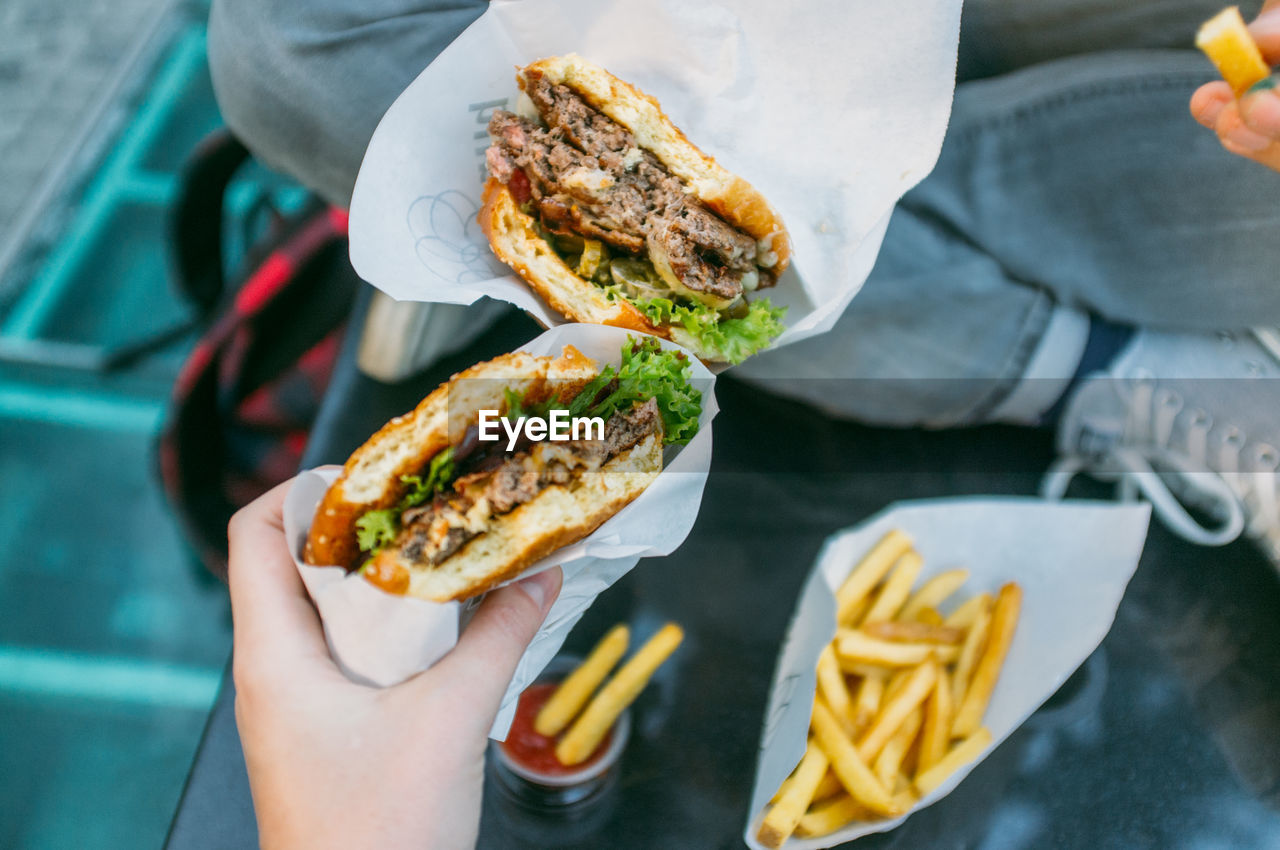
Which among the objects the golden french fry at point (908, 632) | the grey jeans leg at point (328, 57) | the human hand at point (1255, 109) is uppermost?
Answer: the human hand at point (1255, 109)

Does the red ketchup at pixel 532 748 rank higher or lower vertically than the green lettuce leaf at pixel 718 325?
lower

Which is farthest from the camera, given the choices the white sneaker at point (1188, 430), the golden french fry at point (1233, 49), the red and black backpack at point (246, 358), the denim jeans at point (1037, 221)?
the red and black backpack at point (246, 358)

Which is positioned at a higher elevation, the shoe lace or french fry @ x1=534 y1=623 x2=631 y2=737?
the shoe lace

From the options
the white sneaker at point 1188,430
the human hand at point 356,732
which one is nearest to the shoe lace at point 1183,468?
the white sneaker at point 1188,430

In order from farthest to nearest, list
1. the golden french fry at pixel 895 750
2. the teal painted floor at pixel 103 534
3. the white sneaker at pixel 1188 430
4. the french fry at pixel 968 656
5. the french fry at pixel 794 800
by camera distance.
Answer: the teal painted floor at pixel 103 534
the white sneaker at pixel 1188 430
the french fry at pixel 968 656
the golden french fry at pixel 895 750
the french fry at pixel 794 800

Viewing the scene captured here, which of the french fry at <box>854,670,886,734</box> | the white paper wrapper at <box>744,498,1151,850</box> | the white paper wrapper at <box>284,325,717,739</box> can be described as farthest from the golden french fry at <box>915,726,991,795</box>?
the white paper wrapper at <box>284,325,717,739</box>

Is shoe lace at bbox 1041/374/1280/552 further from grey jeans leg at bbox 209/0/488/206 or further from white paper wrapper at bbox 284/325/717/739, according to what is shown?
grey jeans leg at bbox 209/0/488/206

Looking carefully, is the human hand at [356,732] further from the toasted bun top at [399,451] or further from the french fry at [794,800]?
the french fry at [794,800]
